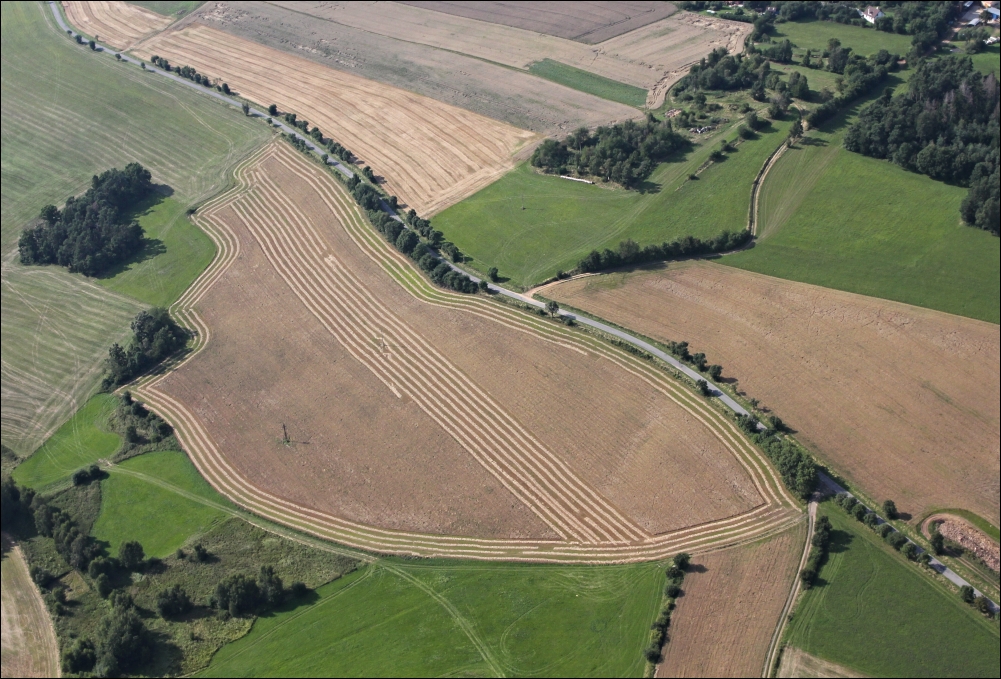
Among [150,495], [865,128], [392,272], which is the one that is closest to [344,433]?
[150,495]

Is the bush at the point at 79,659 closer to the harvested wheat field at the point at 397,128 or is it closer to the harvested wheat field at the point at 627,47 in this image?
the harvested wheat field at the point at 397,128

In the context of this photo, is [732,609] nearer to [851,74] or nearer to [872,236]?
[872,236]

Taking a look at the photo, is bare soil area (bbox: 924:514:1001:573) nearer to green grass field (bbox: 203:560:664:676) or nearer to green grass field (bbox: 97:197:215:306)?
green grass field (bbox: 203:560:664:676)

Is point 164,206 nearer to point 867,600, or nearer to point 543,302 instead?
point 543,302

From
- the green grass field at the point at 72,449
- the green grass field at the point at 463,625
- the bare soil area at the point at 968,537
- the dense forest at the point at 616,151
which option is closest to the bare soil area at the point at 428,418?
the green grass field at the point at 463,625

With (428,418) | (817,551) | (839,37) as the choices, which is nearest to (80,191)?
(428,418)
